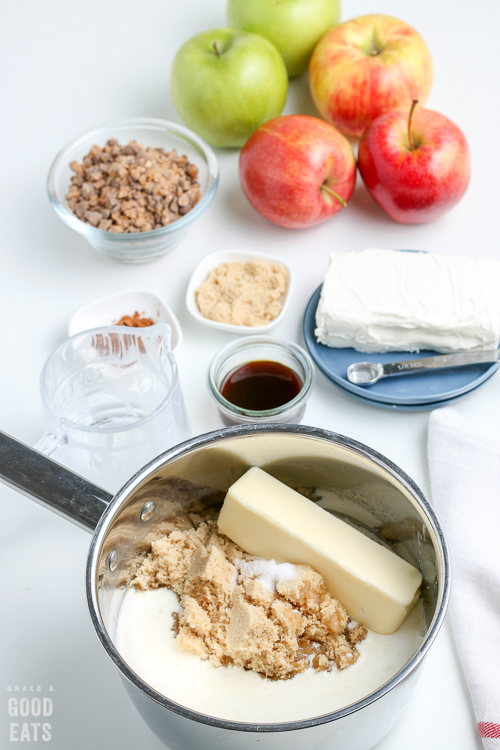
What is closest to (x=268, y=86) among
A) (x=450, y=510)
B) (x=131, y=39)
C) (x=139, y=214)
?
(x=139, y=214)

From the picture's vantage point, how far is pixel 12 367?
97 centimetres

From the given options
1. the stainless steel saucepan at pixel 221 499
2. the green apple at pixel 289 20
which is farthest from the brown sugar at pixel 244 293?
the green apple at pixel 289 20

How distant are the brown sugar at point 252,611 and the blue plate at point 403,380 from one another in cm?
32

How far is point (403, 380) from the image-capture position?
2.96 feet

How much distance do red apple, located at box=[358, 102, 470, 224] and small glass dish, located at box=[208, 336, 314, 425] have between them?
349 millimetres

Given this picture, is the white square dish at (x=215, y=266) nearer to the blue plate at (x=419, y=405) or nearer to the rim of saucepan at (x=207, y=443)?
the blue plate at (x=419, y=405)

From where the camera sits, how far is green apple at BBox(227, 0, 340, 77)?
1207mm

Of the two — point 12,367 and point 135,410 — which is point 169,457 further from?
point 12,367

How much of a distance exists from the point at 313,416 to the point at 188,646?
0.39m

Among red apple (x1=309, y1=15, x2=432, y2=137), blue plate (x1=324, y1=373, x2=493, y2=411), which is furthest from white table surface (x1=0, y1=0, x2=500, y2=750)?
red apple (x1=309, y1=15, x2=432, y2=137)

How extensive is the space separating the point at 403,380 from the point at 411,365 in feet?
0.08

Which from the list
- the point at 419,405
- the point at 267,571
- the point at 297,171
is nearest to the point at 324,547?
the point at 267,571

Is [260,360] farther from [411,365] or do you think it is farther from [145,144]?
[145,144]

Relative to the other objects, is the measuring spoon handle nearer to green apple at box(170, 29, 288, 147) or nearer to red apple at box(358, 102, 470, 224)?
red apple at box(358, 102, 470, 224)
